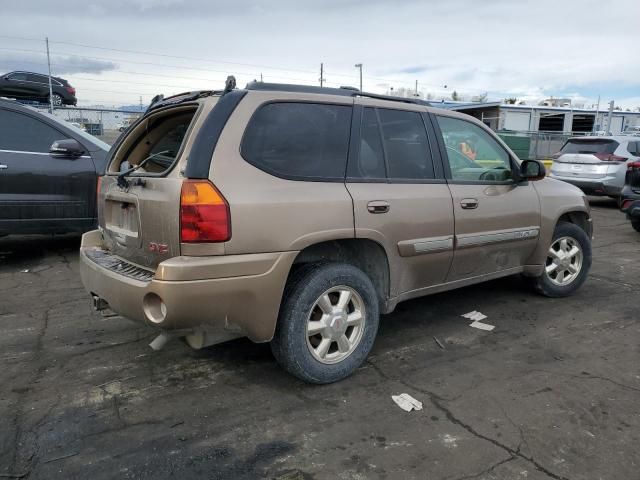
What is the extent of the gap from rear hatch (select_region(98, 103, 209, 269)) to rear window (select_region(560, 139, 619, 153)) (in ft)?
36.6

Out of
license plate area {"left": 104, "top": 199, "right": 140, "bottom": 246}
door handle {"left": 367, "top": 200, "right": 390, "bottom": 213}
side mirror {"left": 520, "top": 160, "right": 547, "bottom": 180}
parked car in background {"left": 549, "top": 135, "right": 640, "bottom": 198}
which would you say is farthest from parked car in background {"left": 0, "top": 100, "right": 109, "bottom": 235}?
parked car in background {"left": 549, "top": 135, "right": 640, "bottom": 198}

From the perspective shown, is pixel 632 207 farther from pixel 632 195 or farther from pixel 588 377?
pixel 588 377

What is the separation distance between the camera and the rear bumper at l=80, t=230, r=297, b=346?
270 centimetres

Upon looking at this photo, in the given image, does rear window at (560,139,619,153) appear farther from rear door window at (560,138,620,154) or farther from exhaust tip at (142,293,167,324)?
exhaust tip at (142,293,167,324)

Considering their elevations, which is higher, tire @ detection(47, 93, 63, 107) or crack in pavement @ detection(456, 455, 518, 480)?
tire @ detection(47, 93, 63, 107)

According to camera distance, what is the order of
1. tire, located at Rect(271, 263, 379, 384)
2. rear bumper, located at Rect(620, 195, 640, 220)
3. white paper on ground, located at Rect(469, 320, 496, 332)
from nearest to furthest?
tire, located at Rect(271, 263, 379, 384), white paper on ground, located at Rect(469, 320, 496, 332), rear bumper, located at Rect(620, 195, 640, 220)

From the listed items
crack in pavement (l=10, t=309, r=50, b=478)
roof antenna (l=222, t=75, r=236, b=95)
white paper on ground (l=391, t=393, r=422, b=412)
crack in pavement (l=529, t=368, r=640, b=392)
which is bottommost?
crack in pavement (l=10, t=309, r=50, b=478)

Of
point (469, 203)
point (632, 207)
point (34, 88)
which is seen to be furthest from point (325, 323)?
point (34, 88)

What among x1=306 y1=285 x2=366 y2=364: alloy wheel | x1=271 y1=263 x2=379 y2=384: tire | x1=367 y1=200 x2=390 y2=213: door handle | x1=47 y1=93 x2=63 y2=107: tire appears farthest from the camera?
x1=47 y1=93 x2=63 y2=107: tire

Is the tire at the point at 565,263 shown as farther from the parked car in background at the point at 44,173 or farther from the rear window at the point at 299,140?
the parked car in background at the point at 44,173

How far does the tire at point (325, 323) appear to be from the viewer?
3.07 metres

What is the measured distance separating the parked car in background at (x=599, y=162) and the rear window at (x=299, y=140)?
33.1 feet

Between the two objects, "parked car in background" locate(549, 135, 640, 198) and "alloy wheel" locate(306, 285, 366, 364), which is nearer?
"alloy wheel" locate(306, 285, 366, 364)

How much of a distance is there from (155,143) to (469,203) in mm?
2409
